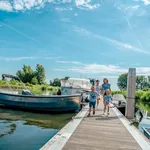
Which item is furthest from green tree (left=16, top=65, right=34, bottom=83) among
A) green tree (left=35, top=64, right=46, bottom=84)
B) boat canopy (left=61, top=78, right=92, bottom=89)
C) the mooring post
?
the mooring post

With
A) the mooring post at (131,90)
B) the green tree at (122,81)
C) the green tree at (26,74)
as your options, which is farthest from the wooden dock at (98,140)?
the green tree at (122,81)

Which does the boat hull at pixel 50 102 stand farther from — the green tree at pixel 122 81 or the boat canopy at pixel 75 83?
the green tree at pixel 122 81

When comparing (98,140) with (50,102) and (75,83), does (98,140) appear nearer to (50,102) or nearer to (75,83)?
(50,102)

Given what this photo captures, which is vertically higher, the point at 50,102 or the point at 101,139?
the point at 101,139

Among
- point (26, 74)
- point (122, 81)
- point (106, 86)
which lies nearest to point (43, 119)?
point (106, 86)

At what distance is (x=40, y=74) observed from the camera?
9644 centimetres

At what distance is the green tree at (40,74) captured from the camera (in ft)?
312

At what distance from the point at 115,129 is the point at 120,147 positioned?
2289mm

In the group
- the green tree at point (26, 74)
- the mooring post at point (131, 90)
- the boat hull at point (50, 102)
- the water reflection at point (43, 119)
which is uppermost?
the green tree at point (26, 74)

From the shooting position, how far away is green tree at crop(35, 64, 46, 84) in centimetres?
9497

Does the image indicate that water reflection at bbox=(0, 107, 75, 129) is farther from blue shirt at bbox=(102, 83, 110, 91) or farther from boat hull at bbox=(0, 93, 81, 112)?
blue shirt at bbox=(102, 83, 110, 91)

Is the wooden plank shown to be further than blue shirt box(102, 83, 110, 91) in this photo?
No

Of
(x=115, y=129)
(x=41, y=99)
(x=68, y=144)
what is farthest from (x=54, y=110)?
(x=68, y=144)

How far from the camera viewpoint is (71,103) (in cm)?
1908
